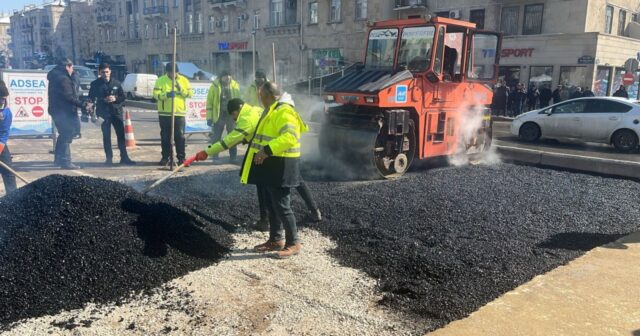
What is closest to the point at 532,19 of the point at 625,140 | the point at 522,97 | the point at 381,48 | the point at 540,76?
the point at 540,76

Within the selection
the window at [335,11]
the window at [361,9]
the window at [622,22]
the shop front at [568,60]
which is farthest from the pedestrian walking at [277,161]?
the window at [335,11]

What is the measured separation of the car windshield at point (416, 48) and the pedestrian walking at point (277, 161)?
4.30 meters

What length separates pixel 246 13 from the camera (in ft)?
133

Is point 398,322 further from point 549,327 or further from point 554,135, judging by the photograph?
point 554,135

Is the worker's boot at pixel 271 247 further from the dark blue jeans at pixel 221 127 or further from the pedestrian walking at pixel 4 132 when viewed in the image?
the dark blue jeans at pixel 221 127

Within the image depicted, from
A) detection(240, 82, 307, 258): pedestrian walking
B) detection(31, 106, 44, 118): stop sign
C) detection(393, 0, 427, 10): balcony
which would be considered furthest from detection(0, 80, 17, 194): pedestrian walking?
detection(393, 0, 427, 10): balcony

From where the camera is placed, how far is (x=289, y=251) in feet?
16.1

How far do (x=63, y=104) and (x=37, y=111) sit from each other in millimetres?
2704

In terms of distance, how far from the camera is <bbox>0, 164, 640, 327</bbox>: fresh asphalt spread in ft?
13.1

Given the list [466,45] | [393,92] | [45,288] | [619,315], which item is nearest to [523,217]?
[619,315]

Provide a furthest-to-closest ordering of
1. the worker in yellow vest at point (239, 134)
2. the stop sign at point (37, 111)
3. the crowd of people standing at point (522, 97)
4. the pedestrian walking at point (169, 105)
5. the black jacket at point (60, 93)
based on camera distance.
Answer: the crowd of people standing at point (522, 97) < the stop sign at point (37, 111) < the pedestrian walking at point (169, 105) < the black jacket at point (60, 93) < the worker in yellow vest at point (239, 134)

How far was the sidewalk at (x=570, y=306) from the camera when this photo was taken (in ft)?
11.7

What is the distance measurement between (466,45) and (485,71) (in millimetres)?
1068

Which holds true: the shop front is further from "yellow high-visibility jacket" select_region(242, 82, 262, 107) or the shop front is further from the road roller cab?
"yellow high-visibility jacket" select_region(242, 82, 262, 107)
